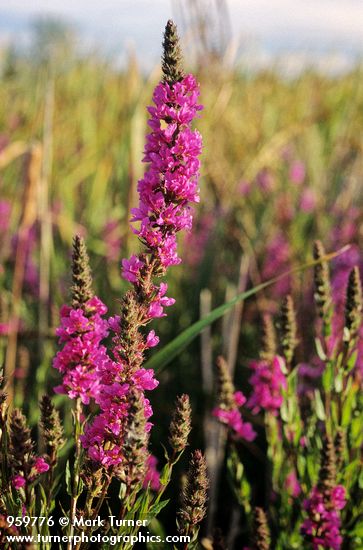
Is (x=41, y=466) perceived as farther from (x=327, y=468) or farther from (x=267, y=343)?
(x=267, y=343)

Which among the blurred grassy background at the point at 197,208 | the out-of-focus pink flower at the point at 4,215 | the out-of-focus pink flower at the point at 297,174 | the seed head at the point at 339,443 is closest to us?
the seed head at the point at 339,443

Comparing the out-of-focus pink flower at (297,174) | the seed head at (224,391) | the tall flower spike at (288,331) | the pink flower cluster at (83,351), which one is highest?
the out-of-focus pink flower at (297,174)

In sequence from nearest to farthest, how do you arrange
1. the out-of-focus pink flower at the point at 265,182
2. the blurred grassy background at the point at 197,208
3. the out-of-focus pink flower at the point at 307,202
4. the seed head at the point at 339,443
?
the seed head at the point at 339,443
the blurred grassy background at the point at 197,208
the out-of-focus pink flower at the point at 307,202
the out-of-focus pink flower at the point at 265,182

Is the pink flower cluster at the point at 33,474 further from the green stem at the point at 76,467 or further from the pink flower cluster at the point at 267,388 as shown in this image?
the pink flower cluster at the point at 267,388

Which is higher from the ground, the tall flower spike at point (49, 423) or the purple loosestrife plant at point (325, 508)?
the tall flower spike at point (49, 423)

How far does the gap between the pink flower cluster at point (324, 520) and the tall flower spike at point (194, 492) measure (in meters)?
0.35

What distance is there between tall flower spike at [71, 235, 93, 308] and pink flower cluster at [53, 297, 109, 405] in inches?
0.4

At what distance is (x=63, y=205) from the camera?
11.1 feet

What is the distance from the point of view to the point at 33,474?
2.97 ft

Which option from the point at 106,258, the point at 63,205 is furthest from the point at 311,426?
the point at 63,205

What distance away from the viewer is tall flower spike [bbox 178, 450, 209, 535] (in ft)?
2.97

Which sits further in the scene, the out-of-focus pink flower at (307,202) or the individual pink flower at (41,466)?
the out-of-focus pink flower at (307,202)

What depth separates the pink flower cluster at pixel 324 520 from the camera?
1194 mm

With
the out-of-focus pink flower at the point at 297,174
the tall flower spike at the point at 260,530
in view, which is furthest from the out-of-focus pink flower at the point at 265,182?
the tall flower spike at the point at 260,530
